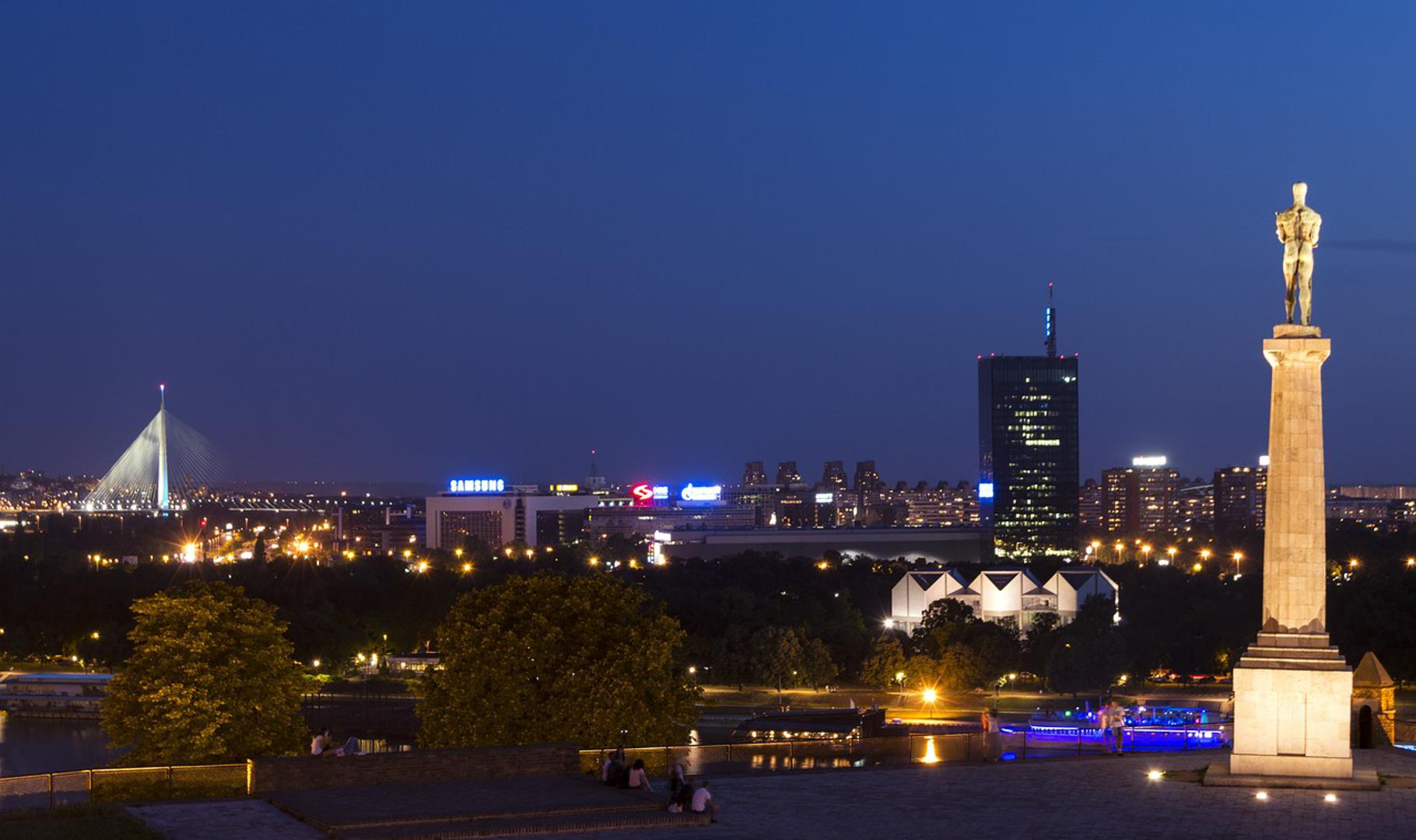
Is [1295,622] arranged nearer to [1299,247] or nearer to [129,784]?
[1299,247]

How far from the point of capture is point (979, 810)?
2522 centimetres

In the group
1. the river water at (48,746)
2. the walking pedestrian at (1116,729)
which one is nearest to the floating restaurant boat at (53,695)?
the river water at (48,746)

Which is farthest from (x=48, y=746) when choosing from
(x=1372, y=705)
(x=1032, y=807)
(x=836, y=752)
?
(x=1032, y=807)

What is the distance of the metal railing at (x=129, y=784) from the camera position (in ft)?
85.4

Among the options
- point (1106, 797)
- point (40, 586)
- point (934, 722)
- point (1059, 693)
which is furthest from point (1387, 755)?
point (40, 586)

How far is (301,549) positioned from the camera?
190m

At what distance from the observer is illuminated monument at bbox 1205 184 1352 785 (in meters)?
26.4

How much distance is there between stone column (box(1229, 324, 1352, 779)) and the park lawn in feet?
55.4

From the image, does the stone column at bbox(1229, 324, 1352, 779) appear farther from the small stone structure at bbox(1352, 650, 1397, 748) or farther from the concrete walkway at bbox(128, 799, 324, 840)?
the concrete walkway at bbox(128, 799, 324, 840)

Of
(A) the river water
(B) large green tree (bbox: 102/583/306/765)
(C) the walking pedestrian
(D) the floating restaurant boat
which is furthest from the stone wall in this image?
(D) the floating restaurant boat

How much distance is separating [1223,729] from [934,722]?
25558 mm

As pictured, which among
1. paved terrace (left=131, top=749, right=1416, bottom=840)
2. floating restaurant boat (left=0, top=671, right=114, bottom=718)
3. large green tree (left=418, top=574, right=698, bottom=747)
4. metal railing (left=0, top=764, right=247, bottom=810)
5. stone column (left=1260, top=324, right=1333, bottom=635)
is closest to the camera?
paved terrace (left=131, top=749, right=1416, bottom=840)

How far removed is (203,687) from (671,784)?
676 inches

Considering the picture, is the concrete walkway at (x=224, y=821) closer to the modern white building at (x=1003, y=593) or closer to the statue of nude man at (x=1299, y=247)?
the statue of nude man at (x=1299, y=247)
